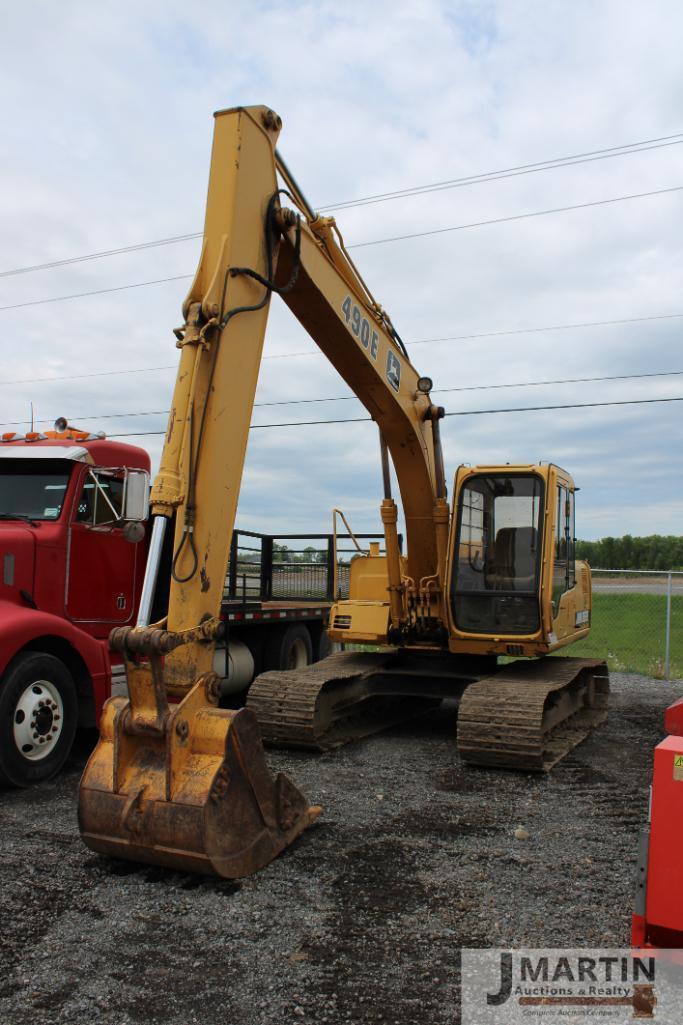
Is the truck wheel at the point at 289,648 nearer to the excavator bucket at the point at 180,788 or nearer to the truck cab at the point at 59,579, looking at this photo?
the truck cab at the point at 59,579

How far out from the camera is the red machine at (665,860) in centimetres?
301

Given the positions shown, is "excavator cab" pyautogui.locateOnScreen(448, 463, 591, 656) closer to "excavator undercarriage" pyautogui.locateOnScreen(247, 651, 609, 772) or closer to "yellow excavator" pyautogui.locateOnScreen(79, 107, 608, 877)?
"yellow excavator" pyautogui.locateOnScreen(79, 107, 608, 877)

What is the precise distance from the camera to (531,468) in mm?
8180

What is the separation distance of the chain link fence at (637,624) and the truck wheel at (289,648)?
5492 millimetres

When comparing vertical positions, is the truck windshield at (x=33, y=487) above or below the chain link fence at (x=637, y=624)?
above

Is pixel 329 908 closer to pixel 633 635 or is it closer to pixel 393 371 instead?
pixel 393 371

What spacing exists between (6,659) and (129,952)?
2961mm

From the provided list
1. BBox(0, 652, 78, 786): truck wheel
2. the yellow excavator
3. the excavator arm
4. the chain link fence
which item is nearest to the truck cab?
BBox(0, 652, 78, 786): truck wheel

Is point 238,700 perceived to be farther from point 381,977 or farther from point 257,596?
point 381,977

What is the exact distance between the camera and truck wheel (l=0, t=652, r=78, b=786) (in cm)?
604

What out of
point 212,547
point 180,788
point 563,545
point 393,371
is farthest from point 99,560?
point 563,545

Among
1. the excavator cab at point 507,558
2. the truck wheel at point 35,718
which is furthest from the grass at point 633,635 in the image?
the truck wheel at point 35,718

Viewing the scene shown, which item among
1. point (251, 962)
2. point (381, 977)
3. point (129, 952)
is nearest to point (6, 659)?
point (129, 952)

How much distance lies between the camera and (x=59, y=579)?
7254 millimetres
